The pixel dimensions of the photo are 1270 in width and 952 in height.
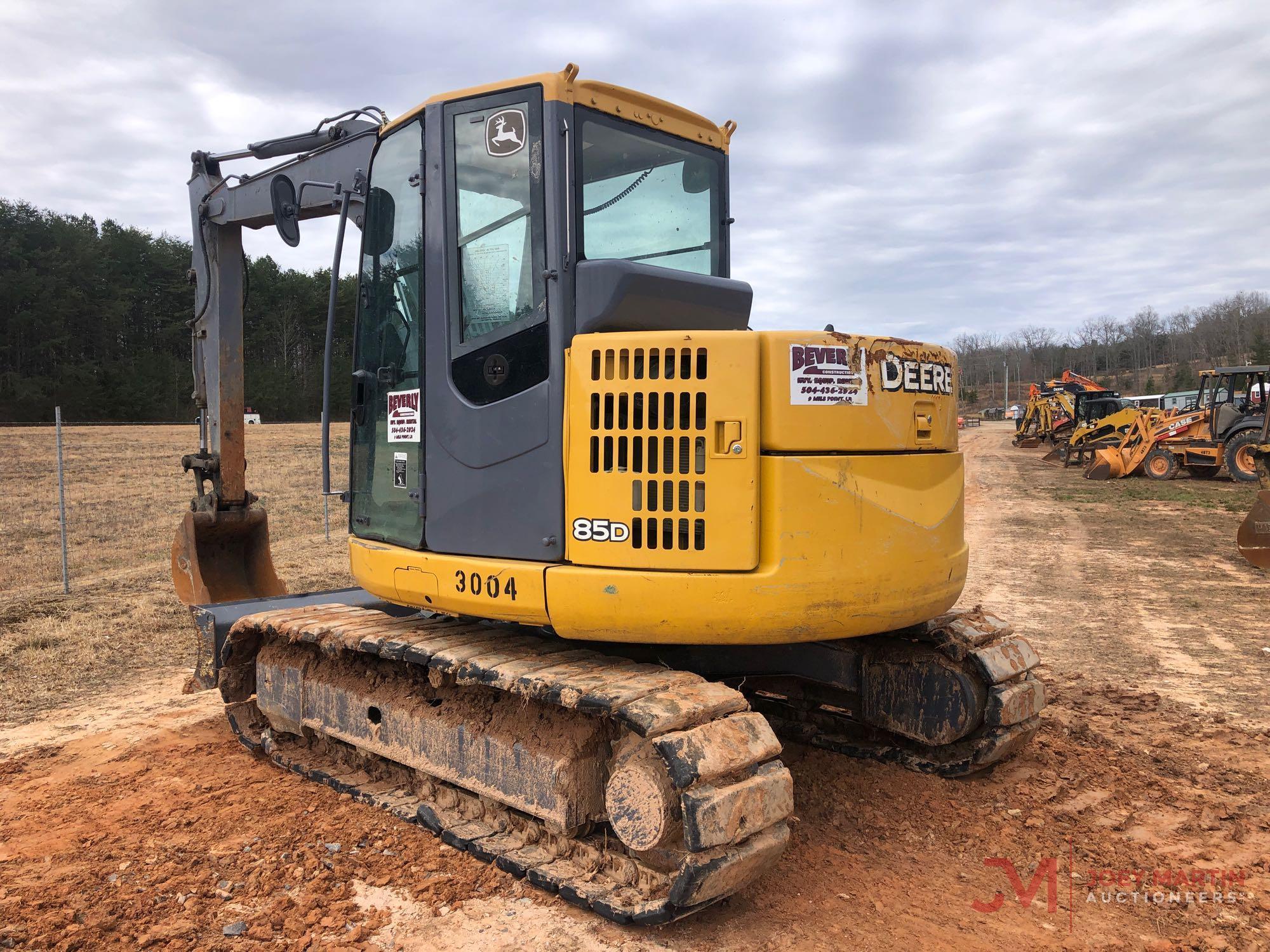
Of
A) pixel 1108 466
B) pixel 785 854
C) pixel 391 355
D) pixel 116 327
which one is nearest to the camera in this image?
pixel 785 854

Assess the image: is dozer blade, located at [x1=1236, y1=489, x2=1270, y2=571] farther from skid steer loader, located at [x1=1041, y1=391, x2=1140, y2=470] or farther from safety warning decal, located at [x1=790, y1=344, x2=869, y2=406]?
skid steer loader, located at [x1=1041, y1=391, x2=1140, y2=470]

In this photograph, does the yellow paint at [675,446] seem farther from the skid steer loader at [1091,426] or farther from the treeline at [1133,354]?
the treeline at [1133,354]

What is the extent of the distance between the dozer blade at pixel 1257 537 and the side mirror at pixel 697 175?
10581mm

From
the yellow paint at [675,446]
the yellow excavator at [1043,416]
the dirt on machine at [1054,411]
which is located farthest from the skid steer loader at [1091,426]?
the yellow paint at [675,446]

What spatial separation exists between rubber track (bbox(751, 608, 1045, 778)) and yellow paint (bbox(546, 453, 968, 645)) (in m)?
1.05

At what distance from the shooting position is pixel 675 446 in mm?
3768

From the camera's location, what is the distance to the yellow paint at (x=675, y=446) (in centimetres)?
373

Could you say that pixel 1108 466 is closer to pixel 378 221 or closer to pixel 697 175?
pixel 697 175

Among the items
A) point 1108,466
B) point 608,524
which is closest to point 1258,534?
point 608,524

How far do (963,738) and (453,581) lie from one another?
2951mm

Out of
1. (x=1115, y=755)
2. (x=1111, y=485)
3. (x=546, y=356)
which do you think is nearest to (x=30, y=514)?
(x=546, y=356)

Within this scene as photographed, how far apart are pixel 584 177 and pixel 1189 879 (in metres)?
4.10

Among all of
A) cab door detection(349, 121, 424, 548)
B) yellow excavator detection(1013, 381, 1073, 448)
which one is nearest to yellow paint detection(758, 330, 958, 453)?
cab door detection(349, 121, 424, 548)

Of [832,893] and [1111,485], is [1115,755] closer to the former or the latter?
[832,893]
